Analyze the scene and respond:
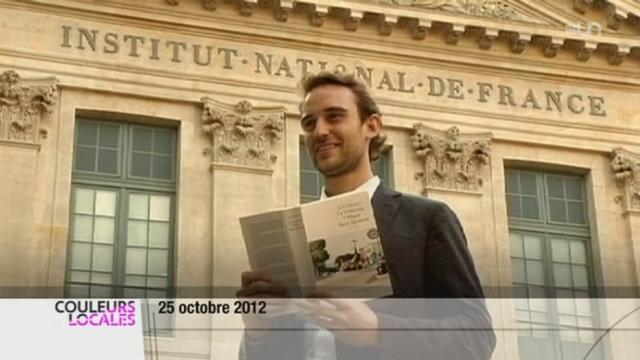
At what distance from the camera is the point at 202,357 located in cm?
1725

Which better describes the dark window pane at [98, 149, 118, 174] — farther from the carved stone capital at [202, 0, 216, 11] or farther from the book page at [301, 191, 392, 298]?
the book page at [301, 191, 392, 298]

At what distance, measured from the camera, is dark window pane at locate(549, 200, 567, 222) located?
20.1 m

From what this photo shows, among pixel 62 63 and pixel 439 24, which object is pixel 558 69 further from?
pixel 62 63

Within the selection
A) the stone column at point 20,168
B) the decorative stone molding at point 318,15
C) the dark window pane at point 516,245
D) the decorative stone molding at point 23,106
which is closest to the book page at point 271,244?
the stone column at point 20,168

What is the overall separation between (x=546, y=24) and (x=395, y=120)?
3281mm

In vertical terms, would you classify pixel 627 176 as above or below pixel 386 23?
below

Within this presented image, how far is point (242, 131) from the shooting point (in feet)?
61.0

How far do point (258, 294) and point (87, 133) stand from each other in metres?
14.5

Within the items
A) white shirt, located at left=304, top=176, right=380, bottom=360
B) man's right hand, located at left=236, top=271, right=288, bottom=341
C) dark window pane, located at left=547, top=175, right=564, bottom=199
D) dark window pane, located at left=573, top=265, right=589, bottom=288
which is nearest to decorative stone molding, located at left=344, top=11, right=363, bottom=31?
dark window pane, located at left=547, top=175, right=564, bottom=199

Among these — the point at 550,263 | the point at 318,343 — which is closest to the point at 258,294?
the point at 318,343

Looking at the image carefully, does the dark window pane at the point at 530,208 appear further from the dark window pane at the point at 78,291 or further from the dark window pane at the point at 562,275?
the dark window pane at the point at 78,291

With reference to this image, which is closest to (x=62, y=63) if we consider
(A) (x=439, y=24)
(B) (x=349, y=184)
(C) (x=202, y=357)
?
(C) (x=202, y=357)

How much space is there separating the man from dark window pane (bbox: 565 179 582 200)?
53.0 ft

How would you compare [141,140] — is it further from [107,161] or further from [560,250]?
[560,250]
